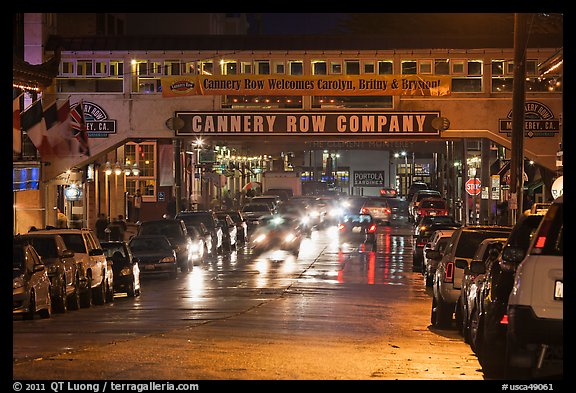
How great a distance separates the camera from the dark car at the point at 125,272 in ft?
92.2

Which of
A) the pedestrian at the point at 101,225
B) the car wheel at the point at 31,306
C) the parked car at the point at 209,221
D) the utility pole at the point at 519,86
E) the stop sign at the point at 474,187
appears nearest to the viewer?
the car wheel at the point at 31,306

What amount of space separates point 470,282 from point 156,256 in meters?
17.7

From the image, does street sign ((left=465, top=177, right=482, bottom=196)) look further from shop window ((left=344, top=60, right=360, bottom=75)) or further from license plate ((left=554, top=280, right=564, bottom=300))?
license plate ((left=554, top=280, right=564, bottom=300))

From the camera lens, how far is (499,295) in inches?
557

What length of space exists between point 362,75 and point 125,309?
25311mm

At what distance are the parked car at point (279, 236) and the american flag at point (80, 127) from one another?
7.67 m

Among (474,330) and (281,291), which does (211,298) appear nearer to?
(281,291)

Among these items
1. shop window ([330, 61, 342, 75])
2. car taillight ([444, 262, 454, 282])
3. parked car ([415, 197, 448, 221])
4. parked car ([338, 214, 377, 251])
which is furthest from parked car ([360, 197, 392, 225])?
car taillight ([444, 262, 454, 282])

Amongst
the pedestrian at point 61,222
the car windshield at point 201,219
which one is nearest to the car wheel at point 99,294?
the pedestrian at point 61,222

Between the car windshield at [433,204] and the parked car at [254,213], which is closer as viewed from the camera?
the parked car at [254,213]

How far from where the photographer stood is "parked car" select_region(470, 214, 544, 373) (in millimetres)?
14009

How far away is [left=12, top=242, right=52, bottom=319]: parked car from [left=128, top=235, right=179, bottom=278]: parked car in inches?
446

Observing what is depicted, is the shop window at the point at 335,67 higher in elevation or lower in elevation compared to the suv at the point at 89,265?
higher

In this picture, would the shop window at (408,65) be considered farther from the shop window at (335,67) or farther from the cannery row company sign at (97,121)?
the cannery row company sign at (97,121)
